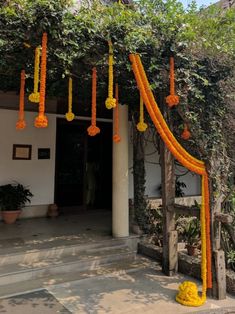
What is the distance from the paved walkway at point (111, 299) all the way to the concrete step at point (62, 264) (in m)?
0.38

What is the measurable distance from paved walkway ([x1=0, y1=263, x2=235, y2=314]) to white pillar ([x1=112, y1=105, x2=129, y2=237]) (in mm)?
1164

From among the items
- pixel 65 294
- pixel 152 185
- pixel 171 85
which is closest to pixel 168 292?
pixel 65 294

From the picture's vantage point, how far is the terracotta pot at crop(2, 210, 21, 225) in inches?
249

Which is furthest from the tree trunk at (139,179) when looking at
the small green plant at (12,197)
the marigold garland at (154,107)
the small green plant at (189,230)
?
the small green plant at (12,197)

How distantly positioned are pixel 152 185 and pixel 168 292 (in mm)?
4812

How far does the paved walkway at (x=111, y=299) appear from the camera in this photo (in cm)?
344

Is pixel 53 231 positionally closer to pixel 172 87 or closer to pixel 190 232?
pixel 190 232

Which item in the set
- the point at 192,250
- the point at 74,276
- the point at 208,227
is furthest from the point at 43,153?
the point at 208,227

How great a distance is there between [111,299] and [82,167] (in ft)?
16.4

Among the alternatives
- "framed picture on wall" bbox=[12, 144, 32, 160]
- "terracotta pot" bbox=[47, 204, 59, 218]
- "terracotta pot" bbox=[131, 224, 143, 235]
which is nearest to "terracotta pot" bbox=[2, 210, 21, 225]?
"terracotta pot" bbox=[47, 204, 59, 218]

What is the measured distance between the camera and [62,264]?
4.49 metres

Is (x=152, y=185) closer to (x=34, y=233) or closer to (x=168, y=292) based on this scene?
(x=34, y=233)

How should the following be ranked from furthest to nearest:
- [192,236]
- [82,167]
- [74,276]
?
[82,167] → [192,236] → [74,276]

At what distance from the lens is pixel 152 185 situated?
340 inches
